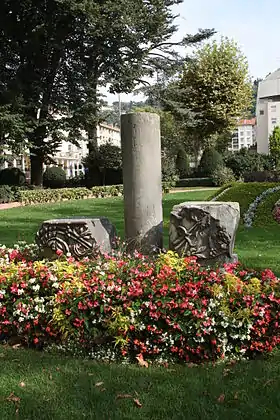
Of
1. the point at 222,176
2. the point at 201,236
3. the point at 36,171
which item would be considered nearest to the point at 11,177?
the point at 36,171

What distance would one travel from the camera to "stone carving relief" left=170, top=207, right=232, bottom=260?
542cm

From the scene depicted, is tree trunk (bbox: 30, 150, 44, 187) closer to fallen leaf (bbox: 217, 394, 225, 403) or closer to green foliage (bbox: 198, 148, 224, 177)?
green foliage (bbox: 198, 148, 224, 177)

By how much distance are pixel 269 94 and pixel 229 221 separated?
60.8 metres

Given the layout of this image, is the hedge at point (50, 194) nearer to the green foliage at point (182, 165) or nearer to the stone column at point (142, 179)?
the green foliage at point (182, 165)

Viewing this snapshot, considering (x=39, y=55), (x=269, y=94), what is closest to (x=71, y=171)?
(x=269, y=94)

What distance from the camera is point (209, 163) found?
33.4 m

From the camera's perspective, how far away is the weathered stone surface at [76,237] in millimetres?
5496

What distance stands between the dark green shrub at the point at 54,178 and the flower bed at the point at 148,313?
25.7 m

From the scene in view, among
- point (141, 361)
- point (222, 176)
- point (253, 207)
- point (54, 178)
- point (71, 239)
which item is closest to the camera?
point (141, 361)

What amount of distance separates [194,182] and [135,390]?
29.1 meters

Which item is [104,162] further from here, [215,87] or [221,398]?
[221,398]

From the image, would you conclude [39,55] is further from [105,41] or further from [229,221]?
[229,221]

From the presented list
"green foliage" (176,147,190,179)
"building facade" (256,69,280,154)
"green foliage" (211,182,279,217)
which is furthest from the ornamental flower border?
"building facade" (256,69,280,154)

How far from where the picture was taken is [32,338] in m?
4.41
